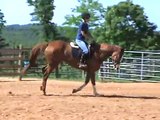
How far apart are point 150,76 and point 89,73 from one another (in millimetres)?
9335

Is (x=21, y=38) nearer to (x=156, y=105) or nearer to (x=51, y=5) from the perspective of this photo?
(x=51, y=5)

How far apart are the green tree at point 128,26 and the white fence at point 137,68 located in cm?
1832

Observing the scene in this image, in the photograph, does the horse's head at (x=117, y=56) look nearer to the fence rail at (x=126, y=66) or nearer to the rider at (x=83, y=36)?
the rider at (x=83, y=36)

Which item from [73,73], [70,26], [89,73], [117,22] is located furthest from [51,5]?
[89,73]

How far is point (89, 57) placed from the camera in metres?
13.9

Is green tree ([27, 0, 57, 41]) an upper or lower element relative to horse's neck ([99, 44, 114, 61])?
upper

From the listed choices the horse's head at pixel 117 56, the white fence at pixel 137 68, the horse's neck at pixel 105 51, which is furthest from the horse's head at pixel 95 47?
the white fence at pixel 137 68

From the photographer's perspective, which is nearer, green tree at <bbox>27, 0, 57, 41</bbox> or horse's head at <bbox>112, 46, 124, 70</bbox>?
Result: horse's head at <bbox>112, 46, 124, 70</bbox>

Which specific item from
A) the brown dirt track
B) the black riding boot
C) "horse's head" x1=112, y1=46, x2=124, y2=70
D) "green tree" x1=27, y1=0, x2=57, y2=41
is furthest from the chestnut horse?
"green tree" x1=27, y1=0, x2=57, y2=41

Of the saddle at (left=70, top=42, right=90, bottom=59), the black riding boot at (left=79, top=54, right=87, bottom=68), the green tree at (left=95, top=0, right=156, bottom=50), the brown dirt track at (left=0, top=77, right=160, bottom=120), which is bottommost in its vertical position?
the brown dirt track at (left=0, top=77, right=160, bottom=120)

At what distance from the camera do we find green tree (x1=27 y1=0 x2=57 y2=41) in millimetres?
56719

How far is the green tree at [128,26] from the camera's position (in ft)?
144

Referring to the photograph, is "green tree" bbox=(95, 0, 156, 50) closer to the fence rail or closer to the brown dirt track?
the fence rail

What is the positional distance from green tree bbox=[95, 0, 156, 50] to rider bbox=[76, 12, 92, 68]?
95.6 ft
